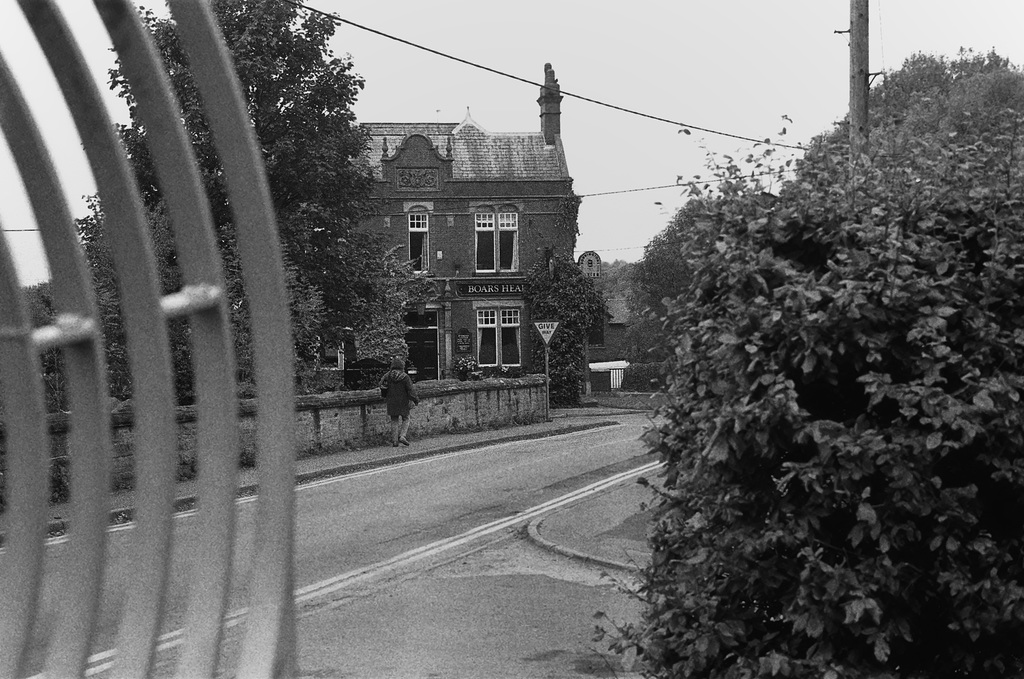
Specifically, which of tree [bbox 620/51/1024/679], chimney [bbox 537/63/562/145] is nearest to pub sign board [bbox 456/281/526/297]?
chimney [bbox 537/63/562/145]

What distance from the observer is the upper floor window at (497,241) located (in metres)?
48.1

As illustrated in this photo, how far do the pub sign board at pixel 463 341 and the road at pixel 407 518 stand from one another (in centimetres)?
2044

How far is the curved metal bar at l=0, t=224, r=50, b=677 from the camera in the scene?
1405 millimetres

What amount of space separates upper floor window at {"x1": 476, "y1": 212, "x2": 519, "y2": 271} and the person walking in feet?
A: 70.8

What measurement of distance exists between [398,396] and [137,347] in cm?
2508

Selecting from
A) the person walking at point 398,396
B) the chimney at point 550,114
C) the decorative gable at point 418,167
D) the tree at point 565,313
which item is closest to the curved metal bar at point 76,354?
the person walking at point 398,396

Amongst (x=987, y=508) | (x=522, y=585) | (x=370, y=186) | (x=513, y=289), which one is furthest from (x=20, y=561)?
(x=513, y=289)

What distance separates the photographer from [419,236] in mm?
48281

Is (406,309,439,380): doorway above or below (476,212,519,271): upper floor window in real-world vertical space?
below

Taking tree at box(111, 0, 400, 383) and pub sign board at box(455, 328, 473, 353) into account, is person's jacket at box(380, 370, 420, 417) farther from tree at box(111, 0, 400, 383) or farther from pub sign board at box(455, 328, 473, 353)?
pub sign board at box(455, 328, 473, 353)

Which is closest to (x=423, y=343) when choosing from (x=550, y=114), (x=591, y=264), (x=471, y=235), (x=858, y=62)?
(x=471, y=235)

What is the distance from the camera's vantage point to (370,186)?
32375mm

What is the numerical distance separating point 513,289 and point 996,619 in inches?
1721

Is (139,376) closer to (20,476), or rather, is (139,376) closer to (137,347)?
(137,347)
